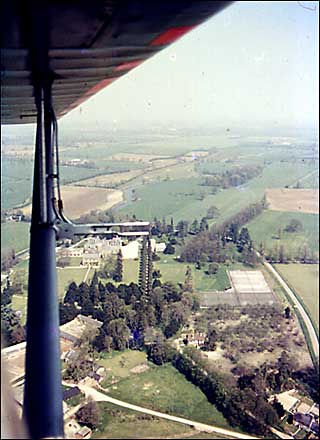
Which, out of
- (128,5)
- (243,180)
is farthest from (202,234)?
(128,5)

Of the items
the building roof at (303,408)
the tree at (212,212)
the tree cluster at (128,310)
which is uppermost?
the tree at (212,212)

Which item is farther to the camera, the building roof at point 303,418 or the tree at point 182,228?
the tree at point 182,228

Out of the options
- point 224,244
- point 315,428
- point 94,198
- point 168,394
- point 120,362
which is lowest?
point 315,428

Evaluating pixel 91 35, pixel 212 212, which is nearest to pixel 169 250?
pixel 212 212

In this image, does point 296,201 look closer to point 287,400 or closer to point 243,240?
point 243,240

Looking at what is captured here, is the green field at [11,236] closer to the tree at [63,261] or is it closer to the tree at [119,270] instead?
the tree at [63,261]

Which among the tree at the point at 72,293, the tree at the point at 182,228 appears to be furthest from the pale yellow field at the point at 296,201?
the tree at the point at 72,293
